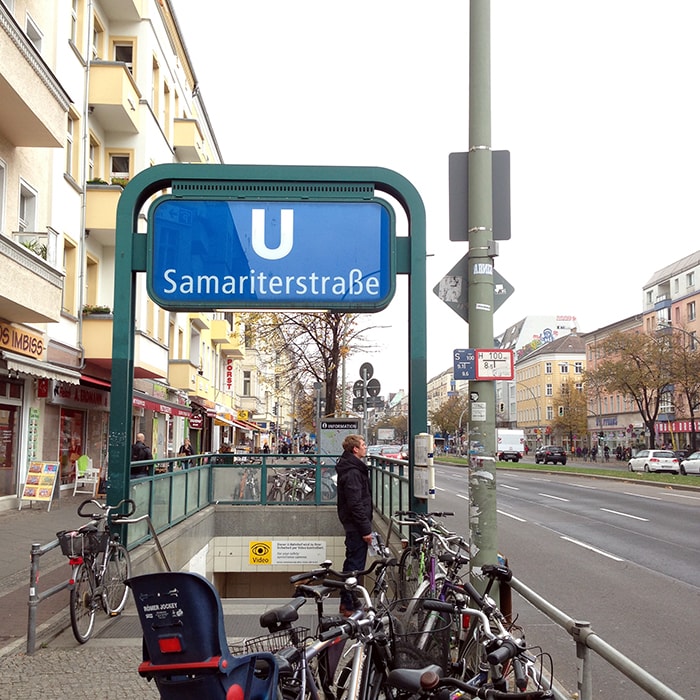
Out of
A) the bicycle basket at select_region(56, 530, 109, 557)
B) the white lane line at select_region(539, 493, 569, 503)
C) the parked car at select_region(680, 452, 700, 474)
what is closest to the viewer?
the bicycle basket at select_region(56, 530, 109, 557)

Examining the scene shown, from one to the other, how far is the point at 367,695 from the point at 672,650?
15.0ft

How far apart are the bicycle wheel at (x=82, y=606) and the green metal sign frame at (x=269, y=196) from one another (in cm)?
158

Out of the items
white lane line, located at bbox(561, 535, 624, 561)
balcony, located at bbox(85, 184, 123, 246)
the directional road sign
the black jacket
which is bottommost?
white lane line, located at bbox(561, 535, 624, 561)

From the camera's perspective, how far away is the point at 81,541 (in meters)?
7.38

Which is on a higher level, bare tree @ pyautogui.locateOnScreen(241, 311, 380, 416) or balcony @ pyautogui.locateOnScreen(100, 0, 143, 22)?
balcony @ pyautogui.locateOnScreen(100, 0, 143, 22)

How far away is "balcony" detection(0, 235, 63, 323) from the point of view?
14.5 metres

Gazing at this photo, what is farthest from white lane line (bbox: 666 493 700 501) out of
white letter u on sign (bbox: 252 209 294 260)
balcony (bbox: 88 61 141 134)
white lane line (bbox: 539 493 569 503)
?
white letter u on sign (bbox: 252 209 294 260)

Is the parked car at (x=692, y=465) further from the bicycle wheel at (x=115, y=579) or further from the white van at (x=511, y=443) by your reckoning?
the bicycle wheel at (x=115, y=579)

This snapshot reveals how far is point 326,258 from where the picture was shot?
8852 mm

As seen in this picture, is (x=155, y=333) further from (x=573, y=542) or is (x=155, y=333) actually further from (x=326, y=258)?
(x=326, y=258)

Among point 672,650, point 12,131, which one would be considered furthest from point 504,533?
point 12,131

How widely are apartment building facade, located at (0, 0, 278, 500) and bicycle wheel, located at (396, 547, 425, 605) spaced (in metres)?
9.71

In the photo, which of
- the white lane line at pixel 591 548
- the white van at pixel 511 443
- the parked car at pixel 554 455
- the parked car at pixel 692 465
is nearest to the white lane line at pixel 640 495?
the white lane line at pixel 591 548

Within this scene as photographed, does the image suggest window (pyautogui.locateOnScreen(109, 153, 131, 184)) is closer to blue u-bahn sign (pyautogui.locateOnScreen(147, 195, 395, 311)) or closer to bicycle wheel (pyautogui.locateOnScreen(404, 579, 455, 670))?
blue u-bahn sign (pyautogui.locateOnScreen(147, 195, 395, 311))
